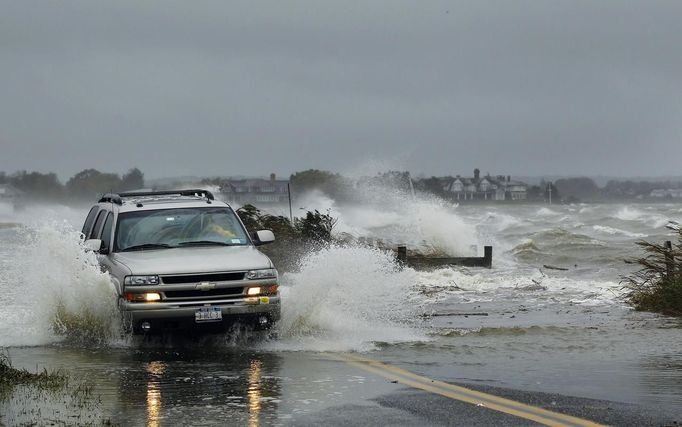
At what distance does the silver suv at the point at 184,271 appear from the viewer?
510 inches

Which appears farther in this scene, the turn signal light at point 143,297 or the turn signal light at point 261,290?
the turn signal light at point 261,290

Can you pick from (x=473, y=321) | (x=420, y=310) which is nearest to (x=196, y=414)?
(x=473, y=321)

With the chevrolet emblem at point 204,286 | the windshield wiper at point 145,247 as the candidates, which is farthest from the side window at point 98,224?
the chevrolet emblem at point 204,286

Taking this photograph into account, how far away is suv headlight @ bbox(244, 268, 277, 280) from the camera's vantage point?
43.5 ft

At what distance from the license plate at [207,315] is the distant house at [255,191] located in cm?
3405

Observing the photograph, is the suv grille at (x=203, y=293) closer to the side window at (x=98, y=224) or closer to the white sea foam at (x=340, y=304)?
the white sea foam at (x=340, y=304)

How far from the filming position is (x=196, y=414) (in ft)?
28.6

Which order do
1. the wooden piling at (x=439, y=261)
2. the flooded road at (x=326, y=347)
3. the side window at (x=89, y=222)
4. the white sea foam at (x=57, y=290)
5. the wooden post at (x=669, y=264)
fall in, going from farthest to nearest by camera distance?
1. the wooden piling at (x=439, y=261)
2. the wooden post at (x=669, y=264)
3. the side window at (x=89, y=222)
4. the white sea foam at (x=57, y=290)
5. the flooded road at (x=326, y=347)

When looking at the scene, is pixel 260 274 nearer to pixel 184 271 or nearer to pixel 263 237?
pixel 184 271

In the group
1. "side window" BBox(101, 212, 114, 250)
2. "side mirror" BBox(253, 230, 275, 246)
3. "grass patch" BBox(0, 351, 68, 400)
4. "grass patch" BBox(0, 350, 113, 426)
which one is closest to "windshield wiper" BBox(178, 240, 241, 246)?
"side mirror" BBox(253, 230, 275, 246)

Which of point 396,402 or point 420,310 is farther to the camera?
point 420,310

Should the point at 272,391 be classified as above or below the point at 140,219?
below

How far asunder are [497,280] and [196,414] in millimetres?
20554

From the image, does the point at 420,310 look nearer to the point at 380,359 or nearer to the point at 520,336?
the point at 520,336
